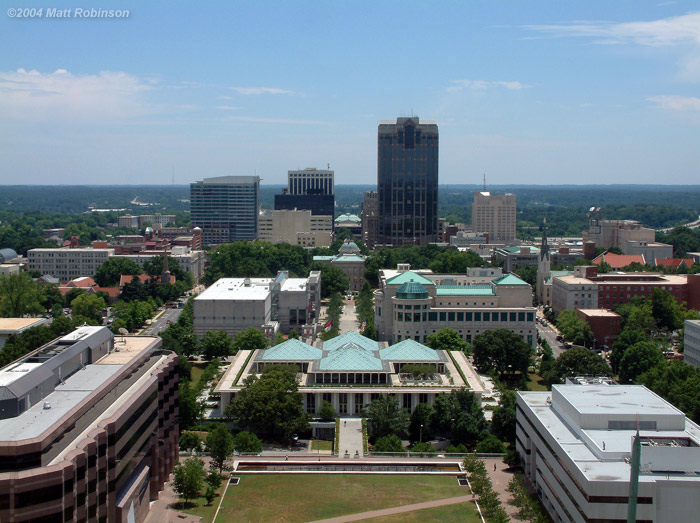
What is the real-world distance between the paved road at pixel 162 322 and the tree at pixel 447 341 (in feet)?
116

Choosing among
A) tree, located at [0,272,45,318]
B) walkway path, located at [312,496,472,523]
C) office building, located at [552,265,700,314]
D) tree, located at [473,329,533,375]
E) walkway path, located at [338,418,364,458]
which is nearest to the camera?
walkway path, located at [312,496,472,523]

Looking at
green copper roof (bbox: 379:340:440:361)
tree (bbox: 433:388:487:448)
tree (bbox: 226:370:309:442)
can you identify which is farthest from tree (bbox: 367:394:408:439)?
green copper roof (bbox: 379:340:440:361)

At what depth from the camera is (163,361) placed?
54.6 meters

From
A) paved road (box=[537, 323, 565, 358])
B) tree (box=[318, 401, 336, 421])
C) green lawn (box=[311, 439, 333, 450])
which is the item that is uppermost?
tree (box=[318, 401, 336, 421])

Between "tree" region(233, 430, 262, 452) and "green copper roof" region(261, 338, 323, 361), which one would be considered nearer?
"tree" region(233, 430, 262, 452)

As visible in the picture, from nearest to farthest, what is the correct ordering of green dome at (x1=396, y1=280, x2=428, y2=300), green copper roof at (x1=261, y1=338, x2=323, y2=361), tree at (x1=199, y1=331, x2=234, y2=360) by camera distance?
1. green copper roof at (x1=261, y1=338, x2=323, y2=361)
2. tree at (x1=199, y1=331, x2=234, y2=360)
3. green dome at (x1=396, y1=280, x2=428, y2=300)

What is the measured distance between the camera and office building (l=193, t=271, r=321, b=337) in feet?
312

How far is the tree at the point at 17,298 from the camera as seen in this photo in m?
105

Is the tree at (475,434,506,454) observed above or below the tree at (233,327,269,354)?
below

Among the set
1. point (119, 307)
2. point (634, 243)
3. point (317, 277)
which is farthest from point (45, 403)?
point (634, 243)

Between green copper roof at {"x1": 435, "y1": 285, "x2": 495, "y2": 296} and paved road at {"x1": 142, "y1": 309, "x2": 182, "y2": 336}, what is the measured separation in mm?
35450

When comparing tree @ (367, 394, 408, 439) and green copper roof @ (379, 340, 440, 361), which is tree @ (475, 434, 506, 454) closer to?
tree @ (367, 394, 408, 439)

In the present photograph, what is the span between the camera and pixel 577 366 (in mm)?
74938

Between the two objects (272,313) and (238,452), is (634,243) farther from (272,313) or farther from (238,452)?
(238,452)
